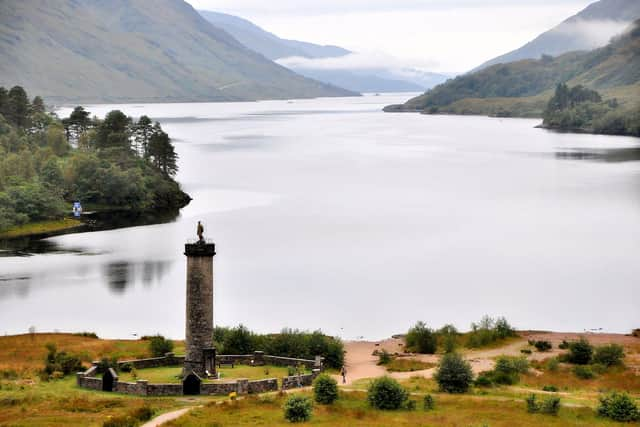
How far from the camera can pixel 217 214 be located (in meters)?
126

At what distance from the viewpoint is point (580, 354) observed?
5838 cm

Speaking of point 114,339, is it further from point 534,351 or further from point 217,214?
point 217,214

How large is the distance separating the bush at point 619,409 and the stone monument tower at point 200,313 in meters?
17.9

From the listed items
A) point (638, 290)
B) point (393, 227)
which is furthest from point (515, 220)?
point (638, 290)

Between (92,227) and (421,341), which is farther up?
(92,227)

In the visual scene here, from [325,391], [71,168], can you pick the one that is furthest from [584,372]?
[71,168]

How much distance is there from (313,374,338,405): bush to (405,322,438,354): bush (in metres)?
18.7

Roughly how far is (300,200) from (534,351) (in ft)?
268

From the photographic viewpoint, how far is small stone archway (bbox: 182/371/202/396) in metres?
Result: 48.4

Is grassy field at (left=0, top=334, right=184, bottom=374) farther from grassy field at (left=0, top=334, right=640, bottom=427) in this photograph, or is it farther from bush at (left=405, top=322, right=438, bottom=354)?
bush at (left=405, top=322, right=438, bottom=354)

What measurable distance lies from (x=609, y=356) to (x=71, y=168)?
3542 inches

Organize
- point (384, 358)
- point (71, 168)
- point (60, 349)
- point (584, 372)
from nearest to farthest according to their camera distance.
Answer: point (584, 372) < point (384, 358) < point (60, 349) < point (71, 168)

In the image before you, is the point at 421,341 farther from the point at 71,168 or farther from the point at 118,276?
the point at 71,168

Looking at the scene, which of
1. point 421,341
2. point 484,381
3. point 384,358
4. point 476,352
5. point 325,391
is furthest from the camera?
point 421,341
